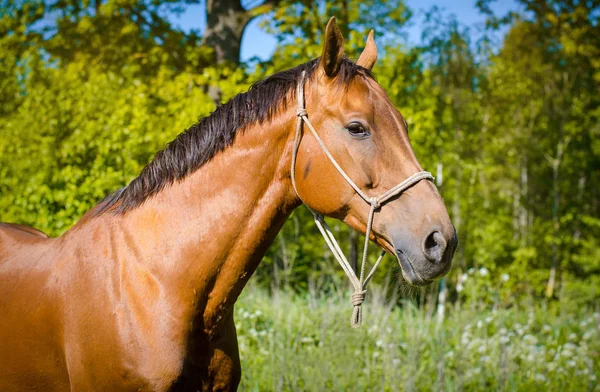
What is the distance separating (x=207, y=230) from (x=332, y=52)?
34.7 inches

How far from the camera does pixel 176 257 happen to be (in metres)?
2.01

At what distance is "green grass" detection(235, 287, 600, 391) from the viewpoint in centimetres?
402

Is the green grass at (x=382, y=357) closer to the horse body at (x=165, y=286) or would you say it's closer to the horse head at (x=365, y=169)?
the horse body at (x=165, y=286)

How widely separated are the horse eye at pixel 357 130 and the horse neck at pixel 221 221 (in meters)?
0.25

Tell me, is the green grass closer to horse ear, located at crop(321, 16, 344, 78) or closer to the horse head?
the horse head

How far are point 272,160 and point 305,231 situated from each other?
6791mm

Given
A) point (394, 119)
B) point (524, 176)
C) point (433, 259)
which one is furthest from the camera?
point (524, 176)

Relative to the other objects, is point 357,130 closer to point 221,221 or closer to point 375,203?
point 375,203

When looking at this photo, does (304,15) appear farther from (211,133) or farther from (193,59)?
(211,133)

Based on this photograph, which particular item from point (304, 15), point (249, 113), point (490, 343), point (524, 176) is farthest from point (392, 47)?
point (524, 176)

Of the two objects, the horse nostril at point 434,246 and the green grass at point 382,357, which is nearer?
the horse nostril at point 434,246

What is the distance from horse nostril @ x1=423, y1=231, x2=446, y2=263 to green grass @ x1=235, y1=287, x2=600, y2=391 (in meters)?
2.25

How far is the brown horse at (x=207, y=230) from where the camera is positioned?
1885 millimetres

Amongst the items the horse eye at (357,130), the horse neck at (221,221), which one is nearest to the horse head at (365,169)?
the horse eye at (357,130)
